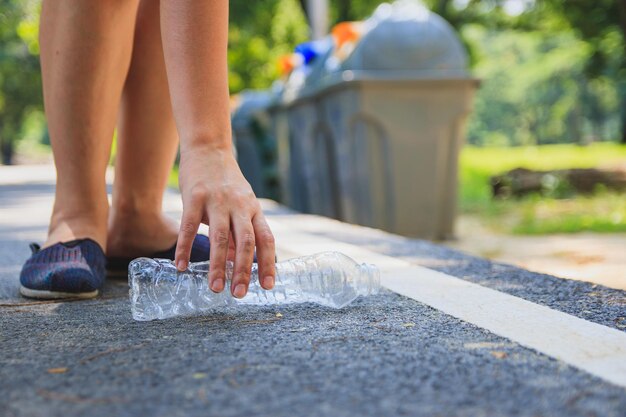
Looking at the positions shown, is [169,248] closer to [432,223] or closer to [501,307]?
[501,307]

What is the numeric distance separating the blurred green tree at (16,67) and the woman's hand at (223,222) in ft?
16.4

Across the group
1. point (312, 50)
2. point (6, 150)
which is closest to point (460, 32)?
point (312, 50)

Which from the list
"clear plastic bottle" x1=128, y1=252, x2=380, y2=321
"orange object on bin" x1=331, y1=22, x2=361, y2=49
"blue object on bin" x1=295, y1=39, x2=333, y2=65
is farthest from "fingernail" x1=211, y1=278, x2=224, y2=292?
"blue object on bin" x1=295, y1=39, x2=333, y2=65

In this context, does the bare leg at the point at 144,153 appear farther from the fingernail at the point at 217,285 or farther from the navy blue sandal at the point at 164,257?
the fingernail at the point at 217,285

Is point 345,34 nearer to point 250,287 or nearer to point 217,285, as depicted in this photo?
point 250,287

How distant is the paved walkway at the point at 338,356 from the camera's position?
110 cm

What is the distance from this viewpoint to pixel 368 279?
1888mm

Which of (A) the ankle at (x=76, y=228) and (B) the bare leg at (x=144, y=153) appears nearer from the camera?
(A) the ankle at (x=76, y=228)

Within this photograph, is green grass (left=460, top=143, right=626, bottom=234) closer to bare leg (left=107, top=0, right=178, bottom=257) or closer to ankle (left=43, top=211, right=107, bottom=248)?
bare leg (left=107, top=0, right=178, bottom=257)

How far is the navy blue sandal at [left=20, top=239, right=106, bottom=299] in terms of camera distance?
1.94 metres

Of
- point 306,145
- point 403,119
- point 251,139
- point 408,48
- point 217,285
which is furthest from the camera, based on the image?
point 251,139

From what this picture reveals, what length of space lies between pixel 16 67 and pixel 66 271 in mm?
23816

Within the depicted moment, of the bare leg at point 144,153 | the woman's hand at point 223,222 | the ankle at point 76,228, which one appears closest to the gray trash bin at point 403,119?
the bare leg at point 144,153

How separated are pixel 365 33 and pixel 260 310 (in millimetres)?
4121
